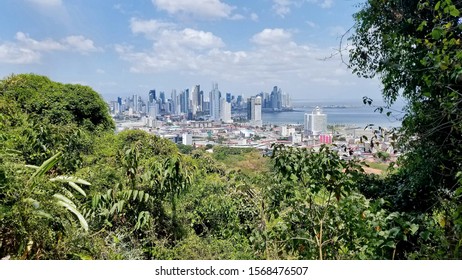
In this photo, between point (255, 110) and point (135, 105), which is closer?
point (255, 110)

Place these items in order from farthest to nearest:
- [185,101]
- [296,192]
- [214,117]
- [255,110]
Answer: [185,101] < [214,117] < [255,110] < [296,192]

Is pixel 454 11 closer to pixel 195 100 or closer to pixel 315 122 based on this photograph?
pixel 315 122

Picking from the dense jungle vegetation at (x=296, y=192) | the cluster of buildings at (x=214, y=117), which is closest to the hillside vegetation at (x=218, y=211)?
the dense jungle vegetation at (x=296, y=192)

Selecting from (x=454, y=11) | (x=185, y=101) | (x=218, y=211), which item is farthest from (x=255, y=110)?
(x=454, y=11)

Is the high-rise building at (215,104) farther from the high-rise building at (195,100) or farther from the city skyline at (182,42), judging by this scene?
the city skyline at (182,42)

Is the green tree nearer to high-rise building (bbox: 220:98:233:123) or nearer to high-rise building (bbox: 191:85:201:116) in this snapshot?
high-rise building (bbox: 220:98:233:123)
